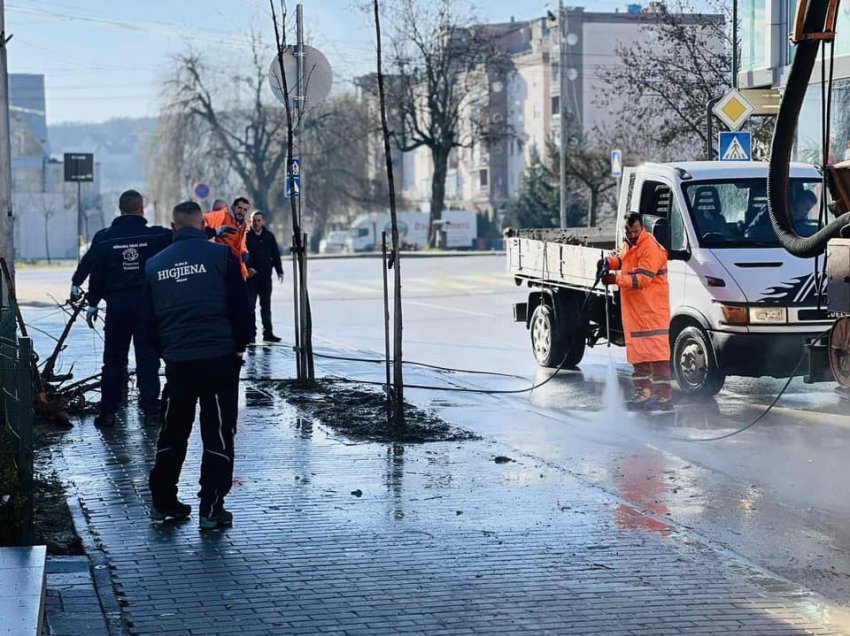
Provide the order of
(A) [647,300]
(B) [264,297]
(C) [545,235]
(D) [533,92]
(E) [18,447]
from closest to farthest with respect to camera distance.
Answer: (E) [18,447], (A) [647,300], (C) [545,235], (B) [264,297], (D) [533,92]

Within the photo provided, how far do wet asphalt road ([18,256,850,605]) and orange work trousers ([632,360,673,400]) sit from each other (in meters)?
0.30

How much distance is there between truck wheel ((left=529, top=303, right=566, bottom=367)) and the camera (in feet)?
50.1

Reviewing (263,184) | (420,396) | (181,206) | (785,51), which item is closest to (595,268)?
(420,396)

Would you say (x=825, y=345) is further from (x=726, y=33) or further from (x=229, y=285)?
(x=726, y=33)

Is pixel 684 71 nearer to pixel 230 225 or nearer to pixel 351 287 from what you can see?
pixel 351 287

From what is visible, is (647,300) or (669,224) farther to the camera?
(669,224)

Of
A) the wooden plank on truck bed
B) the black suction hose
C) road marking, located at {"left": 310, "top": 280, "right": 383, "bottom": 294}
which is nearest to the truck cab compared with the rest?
the wooden plank on truck bed

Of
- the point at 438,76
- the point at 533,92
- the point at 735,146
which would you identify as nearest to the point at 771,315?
the point at 735,146

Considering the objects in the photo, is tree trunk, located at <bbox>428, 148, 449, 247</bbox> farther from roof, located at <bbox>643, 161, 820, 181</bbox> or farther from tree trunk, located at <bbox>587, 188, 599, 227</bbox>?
roof, located at <bbox>643, 161, 820, 181</bbox>

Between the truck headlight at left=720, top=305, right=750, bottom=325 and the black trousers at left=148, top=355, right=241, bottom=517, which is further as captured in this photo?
the truck headlight at left=720, top=305, right=750, bottom=325

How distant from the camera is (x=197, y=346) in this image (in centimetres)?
766

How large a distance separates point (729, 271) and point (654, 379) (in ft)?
4.04

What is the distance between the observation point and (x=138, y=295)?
1112 cm

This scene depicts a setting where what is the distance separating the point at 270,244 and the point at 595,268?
6960 millimetres
